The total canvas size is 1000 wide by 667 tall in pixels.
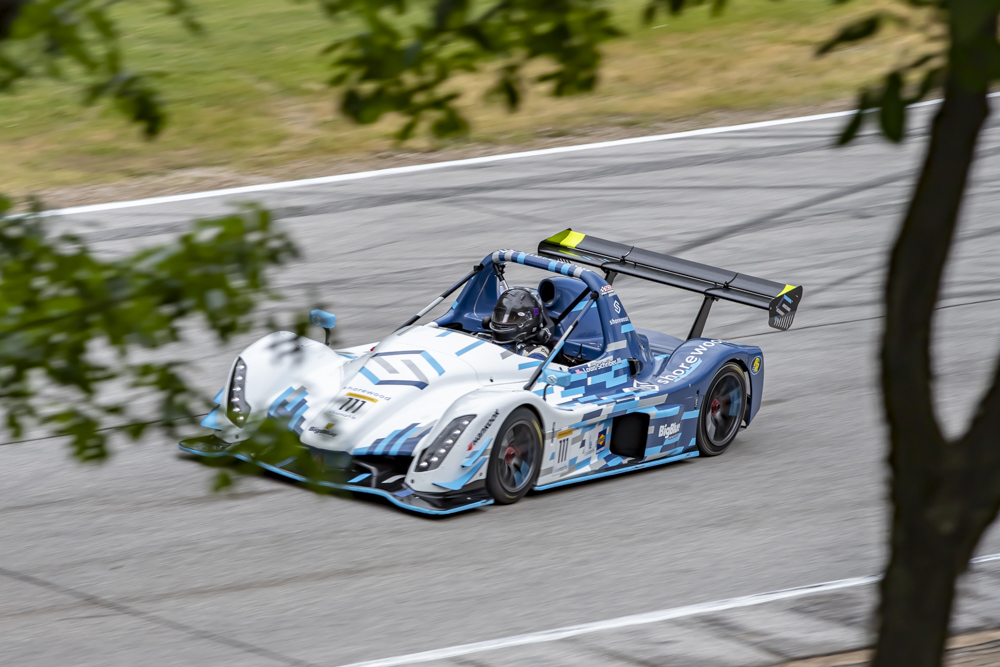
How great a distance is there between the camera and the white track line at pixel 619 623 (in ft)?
23.0

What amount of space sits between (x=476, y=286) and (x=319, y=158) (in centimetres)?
945

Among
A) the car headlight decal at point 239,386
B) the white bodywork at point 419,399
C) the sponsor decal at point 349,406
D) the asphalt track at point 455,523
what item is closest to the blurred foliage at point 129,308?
the asphalt track at point 455,523

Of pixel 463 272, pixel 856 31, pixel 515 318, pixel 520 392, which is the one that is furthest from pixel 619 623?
pixel 463 272

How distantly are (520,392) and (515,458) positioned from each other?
1.51ft

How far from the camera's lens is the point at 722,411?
10.4 meters

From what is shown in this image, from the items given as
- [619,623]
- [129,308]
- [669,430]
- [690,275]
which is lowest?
[619,623]

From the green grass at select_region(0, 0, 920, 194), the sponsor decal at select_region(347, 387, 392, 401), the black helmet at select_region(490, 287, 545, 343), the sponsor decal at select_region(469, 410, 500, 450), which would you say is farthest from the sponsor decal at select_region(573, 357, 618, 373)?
the green grass at select_region(0, 0, 920, 194)

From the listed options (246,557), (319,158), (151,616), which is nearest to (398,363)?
(246,557)

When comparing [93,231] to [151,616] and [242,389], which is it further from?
[151,616]

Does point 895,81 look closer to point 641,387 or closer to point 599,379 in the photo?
point 599,379

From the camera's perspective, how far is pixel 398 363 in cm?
932

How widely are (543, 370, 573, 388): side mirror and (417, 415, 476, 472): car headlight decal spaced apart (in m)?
0.92

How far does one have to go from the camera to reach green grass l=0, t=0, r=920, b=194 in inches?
762

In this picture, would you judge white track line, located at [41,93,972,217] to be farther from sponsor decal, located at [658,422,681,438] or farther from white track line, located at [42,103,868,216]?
sponsor decal, located at [658,422,681,438]
